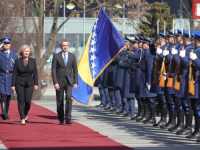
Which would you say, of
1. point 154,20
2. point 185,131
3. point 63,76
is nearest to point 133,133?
point 185,131

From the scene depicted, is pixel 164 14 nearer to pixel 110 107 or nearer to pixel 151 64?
pixel 110 107

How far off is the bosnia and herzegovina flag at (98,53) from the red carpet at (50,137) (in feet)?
4.02

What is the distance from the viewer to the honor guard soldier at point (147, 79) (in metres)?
11.3

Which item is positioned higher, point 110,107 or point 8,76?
point 8,76

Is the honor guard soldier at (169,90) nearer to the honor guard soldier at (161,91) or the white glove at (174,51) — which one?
the honor guard soldier at (161,91)

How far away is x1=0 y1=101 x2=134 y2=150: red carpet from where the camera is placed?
7852 millimetres

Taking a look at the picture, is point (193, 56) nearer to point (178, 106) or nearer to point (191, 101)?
point (191, 101)

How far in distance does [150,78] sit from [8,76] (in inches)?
139

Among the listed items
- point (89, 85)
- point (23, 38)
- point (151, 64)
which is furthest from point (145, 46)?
point (23, 38)

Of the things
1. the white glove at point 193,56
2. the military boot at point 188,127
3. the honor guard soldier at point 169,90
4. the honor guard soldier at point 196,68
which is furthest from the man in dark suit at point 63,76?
the white glove at point 193,56

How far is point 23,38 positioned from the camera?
68.6 feet

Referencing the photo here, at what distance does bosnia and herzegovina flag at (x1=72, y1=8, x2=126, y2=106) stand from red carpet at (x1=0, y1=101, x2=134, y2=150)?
1227 mm

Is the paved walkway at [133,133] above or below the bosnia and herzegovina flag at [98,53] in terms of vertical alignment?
below

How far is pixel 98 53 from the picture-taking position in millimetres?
12680
